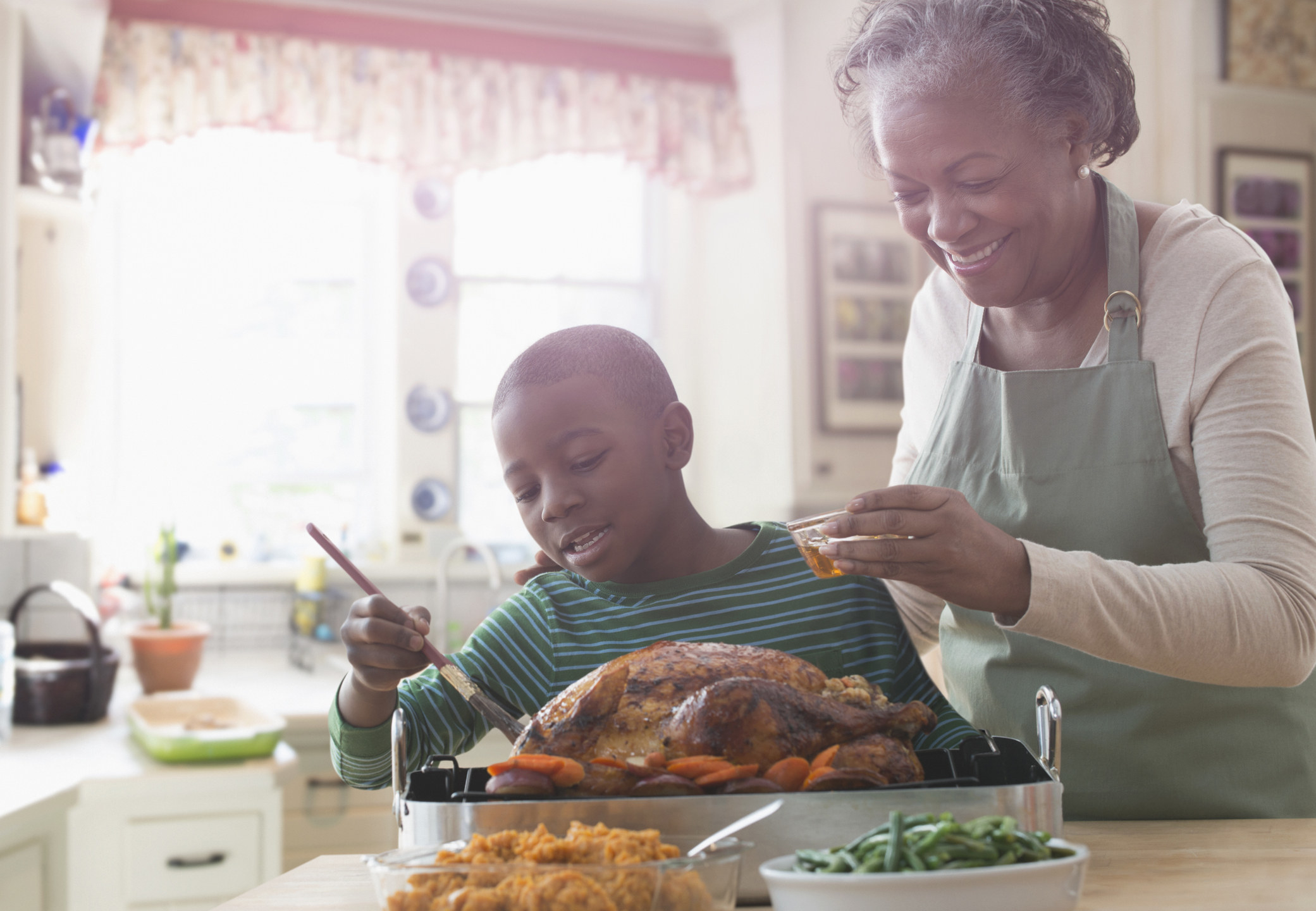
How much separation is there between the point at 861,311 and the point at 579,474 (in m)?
2.69

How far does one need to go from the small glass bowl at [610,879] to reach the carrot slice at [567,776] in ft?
0.43

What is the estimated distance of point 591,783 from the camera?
75 cm

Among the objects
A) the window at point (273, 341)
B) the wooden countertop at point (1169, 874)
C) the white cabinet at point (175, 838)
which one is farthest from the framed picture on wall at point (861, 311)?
the wooden countertop at point (1169, 874)

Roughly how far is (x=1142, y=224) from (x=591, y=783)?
78cm

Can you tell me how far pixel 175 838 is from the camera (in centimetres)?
224

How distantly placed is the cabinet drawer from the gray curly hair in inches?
74.1

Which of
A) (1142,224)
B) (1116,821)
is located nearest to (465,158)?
(1142,224)

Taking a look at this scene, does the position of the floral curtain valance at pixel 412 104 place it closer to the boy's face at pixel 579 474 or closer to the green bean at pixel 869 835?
the boy's face at pixel 579 474

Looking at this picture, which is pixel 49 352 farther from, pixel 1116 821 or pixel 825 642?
pixel 1116 821

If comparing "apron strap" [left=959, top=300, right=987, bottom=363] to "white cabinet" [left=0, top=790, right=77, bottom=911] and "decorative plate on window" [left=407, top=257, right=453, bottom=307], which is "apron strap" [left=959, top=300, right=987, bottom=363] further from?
"decorative plate on window" [left=407, top=257, right=453, bottom=307]

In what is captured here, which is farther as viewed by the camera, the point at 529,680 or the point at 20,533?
the point at 20,533

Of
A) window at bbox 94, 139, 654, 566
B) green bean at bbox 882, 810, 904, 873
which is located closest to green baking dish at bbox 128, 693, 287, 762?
window at bbox 94, 139, 654, 566

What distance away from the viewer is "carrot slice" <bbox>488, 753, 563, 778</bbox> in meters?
0.74

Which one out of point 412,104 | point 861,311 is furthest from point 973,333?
point 412,104
